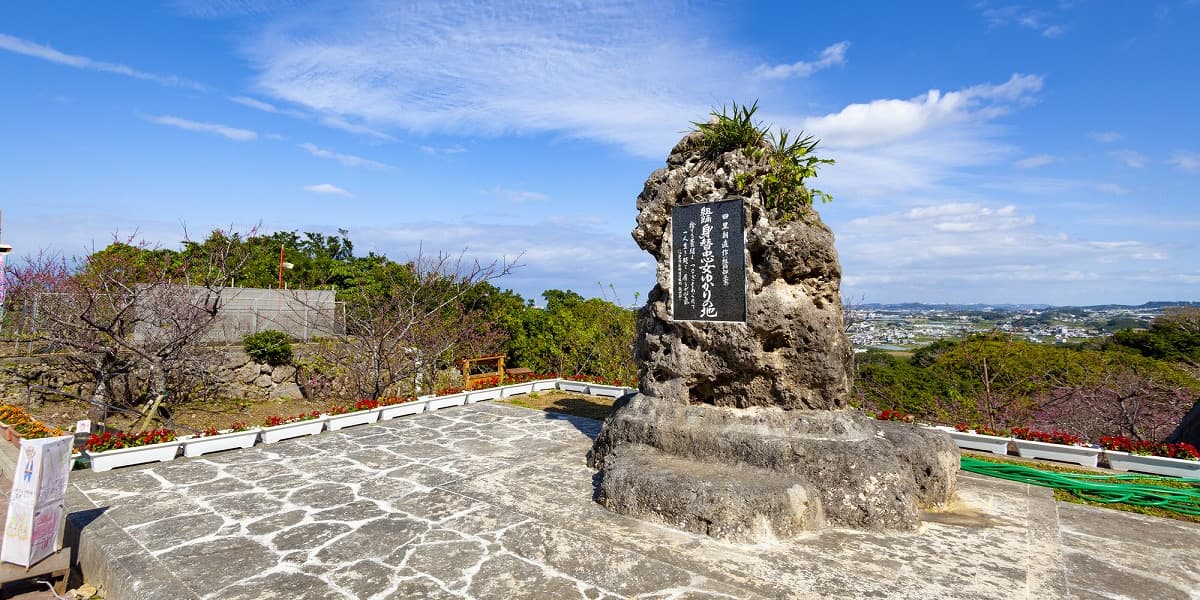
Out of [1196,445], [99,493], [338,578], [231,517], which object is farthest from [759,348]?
[99,493]

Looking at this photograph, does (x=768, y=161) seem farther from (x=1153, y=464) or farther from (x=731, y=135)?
(x=1153, y=464)

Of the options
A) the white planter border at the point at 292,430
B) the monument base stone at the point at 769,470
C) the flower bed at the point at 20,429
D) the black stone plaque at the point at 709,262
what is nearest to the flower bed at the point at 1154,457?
the monument base stone at the point at 769,470

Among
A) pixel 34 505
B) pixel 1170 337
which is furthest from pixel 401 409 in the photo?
pixel 1170 337

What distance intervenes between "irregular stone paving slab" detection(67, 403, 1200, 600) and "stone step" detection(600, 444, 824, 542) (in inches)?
6.3

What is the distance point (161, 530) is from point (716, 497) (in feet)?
16.5

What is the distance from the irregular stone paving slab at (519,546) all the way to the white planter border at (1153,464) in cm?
182

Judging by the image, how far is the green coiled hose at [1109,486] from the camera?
6324mm

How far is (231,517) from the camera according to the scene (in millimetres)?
5703

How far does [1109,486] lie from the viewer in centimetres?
662

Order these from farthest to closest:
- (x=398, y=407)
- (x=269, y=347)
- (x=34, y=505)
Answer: (x=269, y=347)
(x=398, y=407)
(x=34, y=505)

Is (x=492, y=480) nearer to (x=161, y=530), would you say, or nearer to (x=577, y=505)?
(x=577, y=505)

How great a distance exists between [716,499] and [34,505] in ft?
17.8

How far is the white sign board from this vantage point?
4.49 meters

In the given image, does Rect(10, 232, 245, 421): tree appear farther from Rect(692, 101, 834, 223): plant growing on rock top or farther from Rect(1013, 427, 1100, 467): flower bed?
Rect(1013, 427, 1100, 467): flower bed
